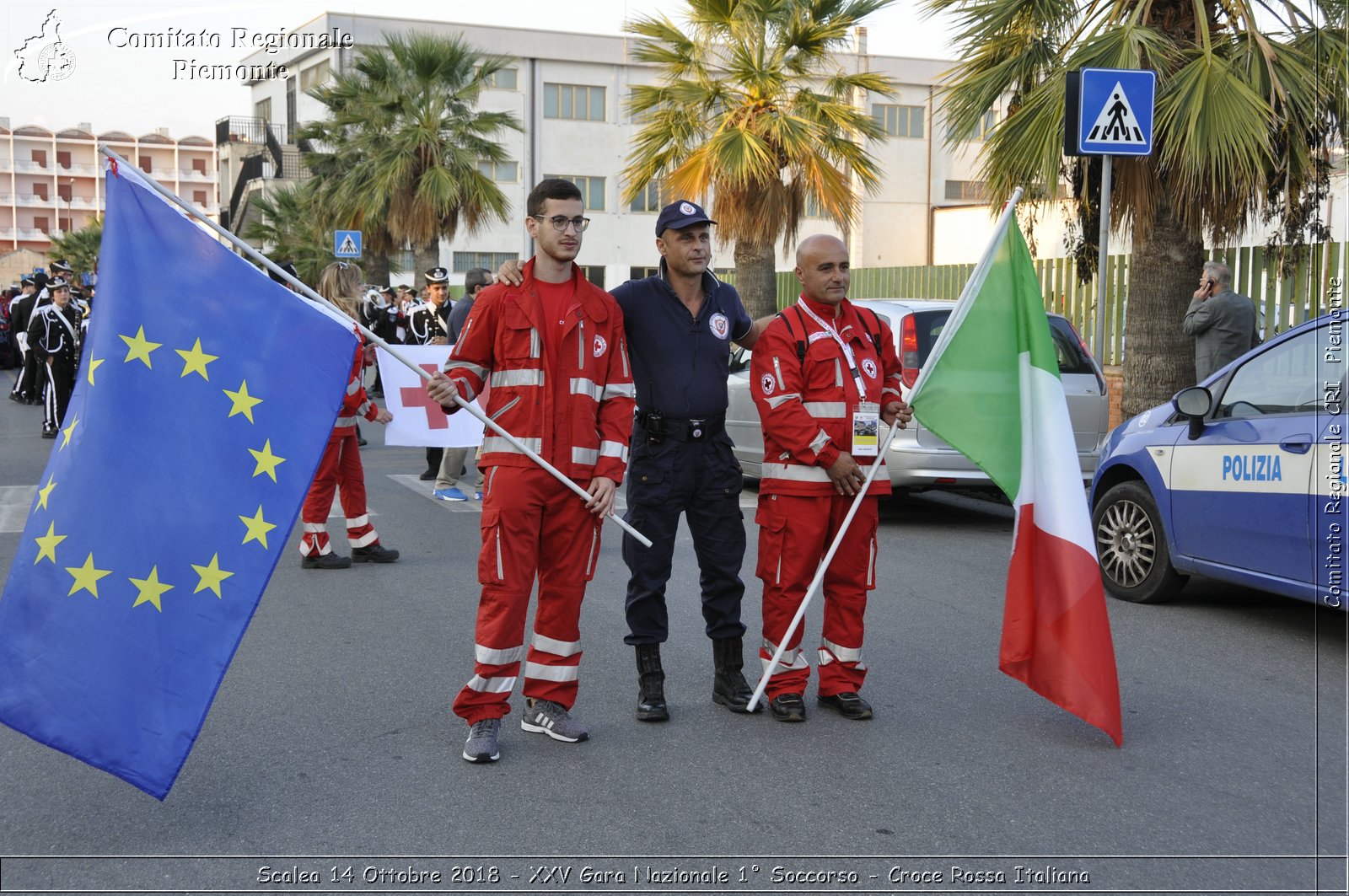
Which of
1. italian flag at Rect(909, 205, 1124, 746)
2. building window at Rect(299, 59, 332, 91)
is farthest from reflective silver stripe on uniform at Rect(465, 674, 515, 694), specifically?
building window at Rect(299, 59, 332, 91)

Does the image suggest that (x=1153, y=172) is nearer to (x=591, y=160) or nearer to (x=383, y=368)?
(x=383, y=368)

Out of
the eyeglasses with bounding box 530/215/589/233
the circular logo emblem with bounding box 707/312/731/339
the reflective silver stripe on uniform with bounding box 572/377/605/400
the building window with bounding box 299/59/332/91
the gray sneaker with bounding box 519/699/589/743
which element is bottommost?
the gray sneaker with bounding box 519/699/589/743

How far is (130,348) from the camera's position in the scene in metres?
4.19

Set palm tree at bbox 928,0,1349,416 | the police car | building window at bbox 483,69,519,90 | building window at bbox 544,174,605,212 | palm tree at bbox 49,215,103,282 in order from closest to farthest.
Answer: the police car → palm tree at bbox 928,0,1349,416 → building window at bbox 483,69,519,90 → building window at bbox 544,174,605,212 → palm tree at bbox 49,215,103,282

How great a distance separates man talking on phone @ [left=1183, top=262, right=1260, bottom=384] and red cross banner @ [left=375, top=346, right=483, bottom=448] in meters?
6.69

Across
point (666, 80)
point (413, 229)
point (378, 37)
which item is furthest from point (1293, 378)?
point (378, 37)

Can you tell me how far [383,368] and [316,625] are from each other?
307 cm

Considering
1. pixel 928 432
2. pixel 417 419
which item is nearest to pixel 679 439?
pixel 417 419

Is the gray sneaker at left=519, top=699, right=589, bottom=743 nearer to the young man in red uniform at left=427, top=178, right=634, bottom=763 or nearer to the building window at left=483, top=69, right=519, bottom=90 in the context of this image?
the young man in red uniform at left=427, top=178, right=634, bottom=763

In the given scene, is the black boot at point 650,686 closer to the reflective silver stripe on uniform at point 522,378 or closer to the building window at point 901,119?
the reflective silver stripe on uniform at point 522,378

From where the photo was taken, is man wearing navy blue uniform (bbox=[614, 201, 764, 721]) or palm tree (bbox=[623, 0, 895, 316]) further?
palm tree (bbox=[623, 0, 895, 316])

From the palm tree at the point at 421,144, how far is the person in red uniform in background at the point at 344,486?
21509mm

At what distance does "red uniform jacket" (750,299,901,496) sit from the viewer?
5.25 metres

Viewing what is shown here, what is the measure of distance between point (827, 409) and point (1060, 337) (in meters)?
5.78
